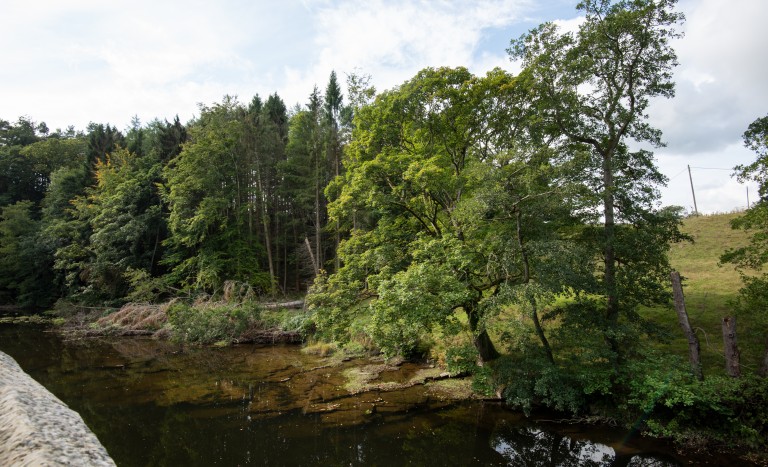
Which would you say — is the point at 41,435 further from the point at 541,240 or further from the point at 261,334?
the point at 261,334

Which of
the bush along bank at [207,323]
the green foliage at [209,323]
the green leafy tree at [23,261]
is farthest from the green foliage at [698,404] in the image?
the green leafy tree at [23,261]

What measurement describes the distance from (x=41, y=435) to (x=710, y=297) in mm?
20788

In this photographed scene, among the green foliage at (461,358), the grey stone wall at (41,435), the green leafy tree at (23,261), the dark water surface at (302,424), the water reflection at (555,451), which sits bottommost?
the water reflection at (555,451)

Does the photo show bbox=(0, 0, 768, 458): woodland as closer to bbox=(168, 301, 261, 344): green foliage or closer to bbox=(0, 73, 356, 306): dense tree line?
bbox=(168, 301, 261, 344): green foliage

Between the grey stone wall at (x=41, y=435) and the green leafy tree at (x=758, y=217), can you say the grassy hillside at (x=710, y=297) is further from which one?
the grey stone wall at (x=41, y=435)

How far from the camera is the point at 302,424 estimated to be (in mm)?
10812

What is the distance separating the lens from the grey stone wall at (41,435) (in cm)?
214

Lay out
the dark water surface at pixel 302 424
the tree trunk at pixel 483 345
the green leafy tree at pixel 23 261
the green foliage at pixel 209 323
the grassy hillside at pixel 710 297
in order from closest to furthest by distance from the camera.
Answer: the dark water surface at pixel 302 424, the grassy hillside at pixel 710 297, the tree trunk at pixel 483 345, the green foliage at pixel 209 323, the green leafy tree at pixel 23 261

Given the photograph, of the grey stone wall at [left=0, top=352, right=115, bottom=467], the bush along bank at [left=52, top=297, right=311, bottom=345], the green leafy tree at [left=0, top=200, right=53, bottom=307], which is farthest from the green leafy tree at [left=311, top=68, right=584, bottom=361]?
the green leafy tree at [left=0, top=200, right=53, bottom=307]

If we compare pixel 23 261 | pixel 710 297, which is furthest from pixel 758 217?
pixel 23 261

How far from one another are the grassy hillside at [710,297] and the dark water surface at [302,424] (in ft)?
14.4

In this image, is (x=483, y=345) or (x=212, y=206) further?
(x=212, y=206)

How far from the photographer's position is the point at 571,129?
1311 centimetres

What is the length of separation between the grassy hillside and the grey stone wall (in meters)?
13.2
